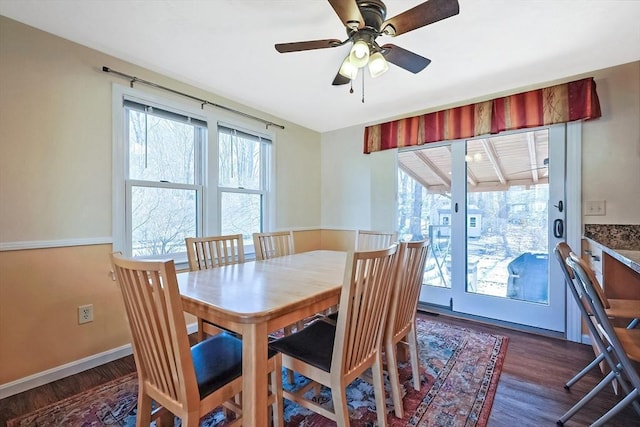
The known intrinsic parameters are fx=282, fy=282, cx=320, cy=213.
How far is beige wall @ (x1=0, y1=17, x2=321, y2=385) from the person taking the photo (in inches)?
69.2

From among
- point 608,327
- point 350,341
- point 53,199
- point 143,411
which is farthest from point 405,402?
point 53,199

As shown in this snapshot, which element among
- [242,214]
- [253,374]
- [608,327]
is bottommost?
[253,374]

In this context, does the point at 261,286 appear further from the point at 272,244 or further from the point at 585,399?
the point at 585,399

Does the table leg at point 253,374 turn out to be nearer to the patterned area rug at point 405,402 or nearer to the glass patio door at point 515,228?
the patterned area rug at point 405,402

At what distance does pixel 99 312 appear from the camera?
6.88 feet

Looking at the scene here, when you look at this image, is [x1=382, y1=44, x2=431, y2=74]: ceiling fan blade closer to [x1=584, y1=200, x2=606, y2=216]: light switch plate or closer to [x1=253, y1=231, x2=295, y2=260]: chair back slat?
[x1=253, y1=231, x2=295, y2=260]: chair back slat

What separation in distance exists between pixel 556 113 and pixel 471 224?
1.21 metres

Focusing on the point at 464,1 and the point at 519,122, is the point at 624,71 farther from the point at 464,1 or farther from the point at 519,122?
the point at 464,1

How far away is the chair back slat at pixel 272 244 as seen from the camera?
239 centimetres

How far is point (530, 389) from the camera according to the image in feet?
5.85

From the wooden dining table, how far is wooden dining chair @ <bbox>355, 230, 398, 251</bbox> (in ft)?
2.22

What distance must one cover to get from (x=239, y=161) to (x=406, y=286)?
2.32 metres

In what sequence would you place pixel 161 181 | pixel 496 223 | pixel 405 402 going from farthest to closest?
Result: pixel 496 223 → pixel 161 181 → pixel 405 402

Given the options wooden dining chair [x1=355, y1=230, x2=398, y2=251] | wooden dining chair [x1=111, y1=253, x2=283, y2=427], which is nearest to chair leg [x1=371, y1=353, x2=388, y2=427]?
wooden dining chair [x1=111, y1=253, x2=283, y2=427]
